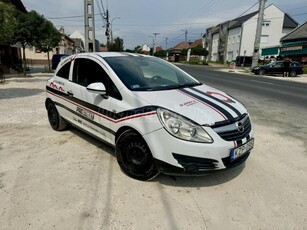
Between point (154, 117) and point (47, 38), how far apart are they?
64.6 ft

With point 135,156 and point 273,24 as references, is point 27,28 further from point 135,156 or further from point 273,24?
point 273,24

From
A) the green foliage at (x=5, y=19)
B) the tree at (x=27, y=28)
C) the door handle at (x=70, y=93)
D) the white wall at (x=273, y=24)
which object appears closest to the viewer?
the door handle at (x=70, y=93)

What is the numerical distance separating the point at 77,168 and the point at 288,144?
13.0 ft

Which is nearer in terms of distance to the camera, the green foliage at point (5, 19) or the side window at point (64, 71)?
the side window at point (64, 71)

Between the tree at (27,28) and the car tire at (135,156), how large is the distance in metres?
16.1

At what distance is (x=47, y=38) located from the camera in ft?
65.0

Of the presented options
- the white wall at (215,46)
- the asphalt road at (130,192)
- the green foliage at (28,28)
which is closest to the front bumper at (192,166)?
the asphalt road at (130,192)

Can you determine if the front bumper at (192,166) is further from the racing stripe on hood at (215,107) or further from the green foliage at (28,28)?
the green foliage at (28,28)

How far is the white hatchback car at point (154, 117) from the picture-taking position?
9.40ft

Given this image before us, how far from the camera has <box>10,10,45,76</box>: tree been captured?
1642 cm

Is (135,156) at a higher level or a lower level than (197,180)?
higher

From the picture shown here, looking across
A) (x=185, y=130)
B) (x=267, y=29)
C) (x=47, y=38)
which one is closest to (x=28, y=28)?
(x=47, y=38)

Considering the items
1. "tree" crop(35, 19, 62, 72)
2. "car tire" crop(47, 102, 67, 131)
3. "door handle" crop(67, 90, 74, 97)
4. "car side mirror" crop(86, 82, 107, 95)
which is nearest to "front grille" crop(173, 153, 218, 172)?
"car side mirror" crop(86, 82, 107, 95)

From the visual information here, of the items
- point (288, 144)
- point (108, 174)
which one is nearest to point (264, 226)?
point (108, 174)
